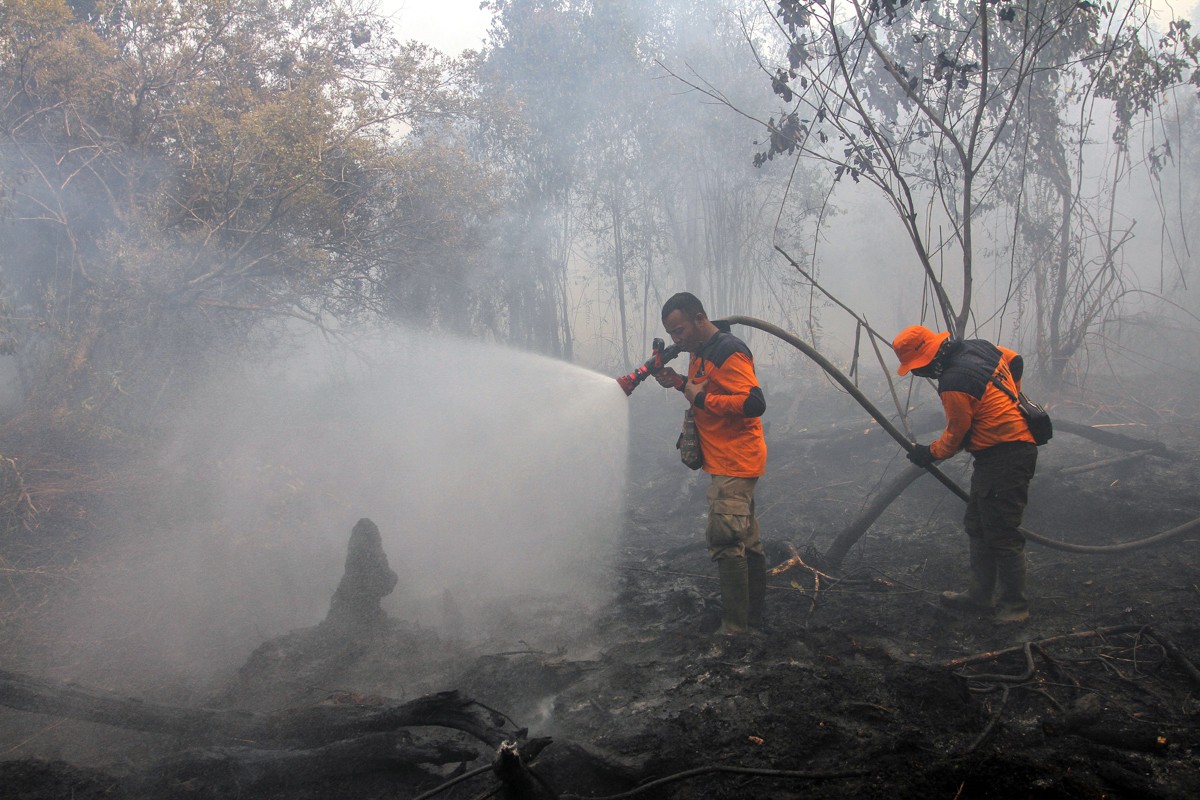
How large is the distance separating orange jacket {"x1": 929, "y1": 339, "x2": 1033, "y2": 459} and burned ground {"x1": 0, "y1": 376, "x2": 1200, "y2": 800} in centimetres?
106

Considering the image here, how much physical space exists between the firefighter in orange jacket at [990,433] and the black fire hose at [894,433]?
15 centimetres

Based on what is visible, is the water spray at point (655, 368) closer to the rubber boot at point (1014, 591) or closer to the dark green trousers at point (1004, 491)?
the dark green trousers at point (1004, 491)

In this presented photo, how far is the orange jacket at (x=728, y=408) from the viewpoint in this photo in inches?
147

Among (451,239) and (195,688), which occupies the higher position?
(451,239)

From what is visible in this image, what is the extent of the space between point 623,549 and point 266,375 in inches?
290

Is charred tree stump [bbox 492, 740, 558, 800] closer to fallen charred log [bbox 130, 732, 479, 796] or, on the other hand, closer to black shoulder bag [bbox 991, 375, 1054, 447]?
fallen charred log [bbox 130, 732, 479, 796]

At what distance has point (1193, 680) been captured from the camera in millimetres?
3027

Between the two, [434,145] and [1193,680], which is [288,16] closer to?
[434,145]

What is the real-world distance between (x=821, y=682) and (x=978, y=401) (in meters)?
1.77

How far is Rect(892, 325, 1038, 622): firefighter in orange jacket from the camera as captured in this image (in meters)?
3.78

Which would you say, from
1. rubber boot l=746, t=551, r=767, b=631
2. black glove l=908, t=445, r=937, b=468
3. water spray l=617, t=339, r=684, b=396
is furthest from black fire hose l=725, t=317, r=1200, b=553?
rubber boot l=746, t=551, r=767, b=631

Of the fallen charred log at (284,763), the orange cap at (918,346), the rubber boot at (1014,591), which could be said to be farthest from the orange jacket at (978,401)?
the fallen charred log at (284,763)

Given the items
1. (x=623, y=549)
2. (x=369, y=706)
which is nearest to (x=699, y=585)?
(x=623, y=549)

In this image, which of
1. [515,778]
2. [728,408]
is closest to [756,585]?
[728,408]
